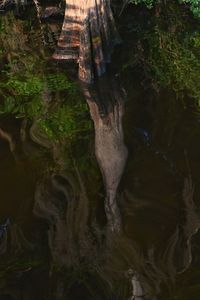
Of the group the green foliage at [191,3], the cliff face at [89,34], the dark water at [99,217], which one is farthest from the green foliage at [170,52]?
the dark water at [99,217]

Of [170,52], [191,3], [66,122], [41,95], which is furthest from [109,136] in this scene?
[191,3]

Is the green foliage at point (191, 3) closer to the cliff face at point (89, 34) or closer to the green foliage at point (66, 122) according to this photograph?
the cliff face at point (89, 34)

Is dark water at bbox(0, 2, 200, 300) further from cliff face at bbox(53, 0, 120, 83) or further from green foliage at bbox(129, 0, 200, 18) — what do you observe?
green foliage at bbox(129, 0, 200, 18)

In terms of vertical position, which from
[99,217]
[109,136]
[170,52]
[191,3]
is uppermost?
[191,3]

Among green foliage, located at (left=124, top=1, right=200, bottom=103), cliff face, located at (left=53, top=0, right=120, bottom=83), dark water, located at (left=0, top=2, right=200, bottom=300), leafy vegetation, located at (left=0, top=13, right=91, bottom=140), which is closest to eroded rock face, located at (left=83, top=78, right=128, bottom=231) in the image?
dark water, located at (left=0, top=2, right=200, bottom=300)

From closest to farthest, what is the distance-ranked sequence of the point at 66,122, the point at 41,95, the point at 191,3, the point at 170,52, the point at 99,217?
the point at 99,217 → the point at 66,122 → the point at 41,95 → the point at 170,52 → the point at 191,3

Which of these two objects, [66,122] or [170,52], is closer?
[66,122]

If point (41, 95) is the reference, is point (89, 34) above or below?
above

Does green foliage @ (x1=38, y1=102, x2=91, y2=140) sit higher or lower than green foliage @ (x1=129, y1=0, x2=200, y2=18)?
lower

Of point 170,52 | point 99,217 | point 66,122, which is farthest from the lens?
point 170,52

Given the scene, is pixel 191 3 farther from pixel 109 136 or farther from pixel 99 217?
pixel 99 217
